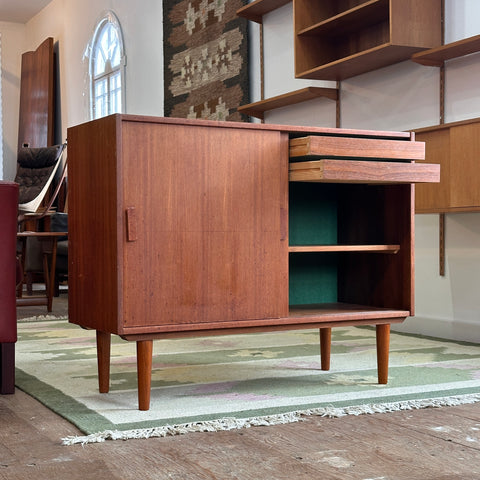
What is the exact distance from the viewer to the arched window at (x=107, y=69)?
7371mm

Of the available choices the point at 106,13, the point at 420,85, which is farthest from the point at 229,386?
the point at 106,13

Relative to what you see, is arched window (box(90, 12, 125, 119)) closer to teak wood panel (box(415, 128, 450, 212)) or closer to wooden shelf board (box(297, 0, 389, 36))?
wooden shelf board (box(297, 0, 389, 36))

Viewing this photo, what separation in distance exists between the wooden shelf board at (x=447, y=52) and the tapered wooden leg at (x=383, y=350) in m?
1.45

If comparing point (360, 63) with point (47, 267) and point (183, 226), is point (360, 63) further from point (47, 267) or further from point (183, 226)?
point (47, 267)

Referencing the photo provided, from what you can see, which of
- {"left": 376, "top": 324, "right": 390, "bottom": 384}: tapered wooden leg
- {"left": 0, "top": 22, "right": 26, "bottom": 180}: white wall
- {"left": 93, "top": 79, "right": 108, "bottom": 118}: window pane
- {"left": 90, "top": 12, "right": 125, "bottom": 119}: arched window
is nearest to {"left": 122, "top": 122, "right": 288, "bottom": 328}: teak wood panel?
{"left": 376, "top": 324, "right": 390, "bottom": 384}: tapered wooden leg

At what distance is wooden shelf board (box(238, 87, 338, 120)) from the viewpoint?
4516mm

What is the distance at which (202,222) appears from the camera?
2242 mm

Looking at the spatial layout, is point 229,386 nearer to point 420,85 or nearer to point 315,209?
point 315,209

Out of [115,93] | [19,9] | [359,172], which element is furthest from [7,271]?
[19,9]

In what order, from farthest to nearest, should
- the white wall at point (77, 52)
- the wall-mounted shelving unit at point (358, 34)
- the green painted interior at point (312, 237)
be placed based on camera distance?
the white wall at point (77, 52), the wall-mounted shelving unit at point (358, 34), the green painted interior at point (312, 237)

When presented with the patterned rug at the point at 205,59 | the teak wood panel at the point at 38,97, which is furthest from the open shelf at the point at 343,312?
the teak wood panel at the point at 38,97

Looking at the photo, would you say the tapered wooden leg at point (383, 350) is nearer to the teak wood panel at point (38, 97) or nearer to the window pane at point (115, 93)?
the window pane at point (115, 93)

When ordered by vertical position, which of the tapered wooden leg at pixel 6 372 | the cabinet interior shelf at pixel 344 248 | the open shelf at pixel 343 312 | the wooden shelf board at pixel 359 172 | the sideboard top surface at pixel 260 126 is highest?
the sideboard top surface at pixel 260 126

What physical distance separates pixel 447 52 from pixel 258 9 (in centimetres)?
177
